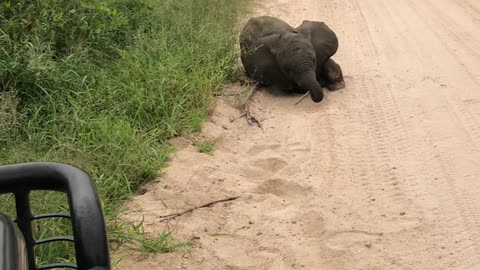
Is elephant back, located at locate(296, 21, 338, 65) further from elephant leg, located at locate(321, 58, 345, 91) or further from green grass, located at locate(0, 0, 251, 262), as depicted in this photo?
green grass, located at locate(0, 0, 251, 262)

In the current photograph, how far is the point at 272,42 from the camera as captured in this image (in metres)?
6.12

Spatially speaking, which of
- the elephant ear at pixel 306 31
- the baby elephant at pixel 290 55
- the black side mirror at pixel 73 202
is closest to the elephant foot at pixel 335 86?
the baby elephant at pixel 290 55

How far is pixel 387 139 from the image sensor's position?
5.01 m

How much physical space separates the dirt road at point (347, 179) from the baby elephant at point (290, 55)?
0.53ft

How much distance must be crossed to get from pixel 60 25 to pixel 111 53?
61 centimetres

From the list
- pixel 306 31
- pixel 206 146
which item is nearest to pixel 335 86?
pixel 306 31

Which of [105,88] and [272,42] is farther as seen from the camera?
[272,42]

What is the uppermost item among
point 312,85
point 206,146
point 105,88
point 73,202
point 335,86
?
point 73,202

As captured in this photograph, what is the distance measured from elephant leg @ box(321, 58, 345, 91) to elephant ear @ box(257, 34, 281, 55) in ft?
1.57

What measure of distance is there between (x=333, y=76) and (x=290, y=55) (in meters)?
0.44

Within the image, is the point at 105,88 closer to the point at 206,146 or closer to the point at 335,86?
the point at 206,146

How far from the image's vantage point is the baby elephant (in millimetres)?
5895

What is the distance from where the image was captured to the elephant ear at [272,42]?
6.09m

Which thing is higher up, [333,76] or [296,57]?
[296,57]
